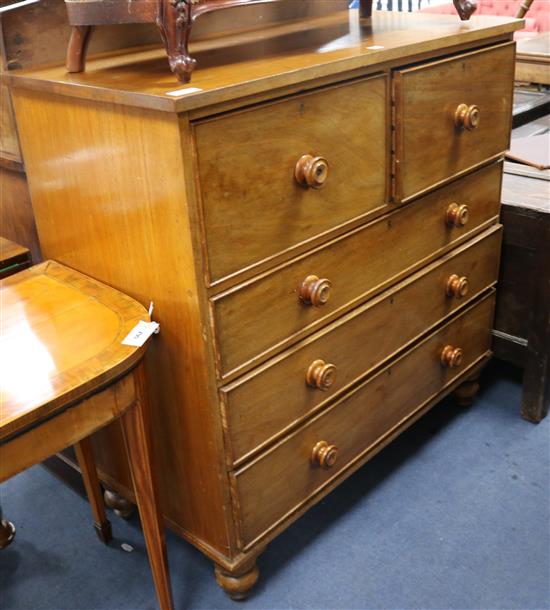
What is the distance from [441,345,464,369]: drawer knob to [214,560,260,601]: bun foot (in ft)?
2.25

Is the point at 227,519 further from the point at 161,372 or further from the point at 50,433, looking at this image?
the point at 50,433

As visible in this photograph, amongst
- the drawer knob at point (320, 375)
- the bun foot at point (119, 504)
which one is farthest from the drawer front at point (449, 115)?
the bun foot at point (119, 504)

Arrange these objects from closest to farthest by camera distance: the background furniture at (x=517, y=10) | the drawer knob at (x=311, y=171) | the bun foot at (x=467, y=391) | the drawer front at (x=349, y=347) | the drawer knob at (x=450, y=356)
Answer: the drawer knob at (x=311, y=171), the drawer front at (x=349, y=347), the drawer knob at (x=450, y=356), the bun foot at (x=467, y=391), the background furniture at (x=517, y=10)

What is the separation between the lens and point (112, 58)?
4.55 ft

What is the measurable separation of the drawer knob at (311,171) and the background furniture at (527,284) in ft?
2.62


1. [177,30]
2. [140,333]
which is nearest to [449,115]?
[177,30]

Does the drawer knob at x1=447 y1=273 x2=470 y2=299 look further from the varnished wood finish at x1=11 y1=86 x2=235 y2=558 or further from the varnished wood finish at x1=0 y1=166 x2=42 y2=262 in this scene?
the varnished wood finish at x1=0 y1=166 x2=42 y2=262

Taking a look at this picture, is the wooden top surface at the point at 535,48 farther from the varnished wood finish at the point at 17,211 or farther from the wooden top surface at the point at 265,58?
the varnished wood finish at the point at 17,211

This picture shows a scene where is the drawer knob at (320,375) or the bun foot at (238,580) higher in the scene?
the drawer knob at (320,375)

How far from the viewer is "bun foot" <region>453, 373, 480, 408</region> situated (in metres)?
2.03

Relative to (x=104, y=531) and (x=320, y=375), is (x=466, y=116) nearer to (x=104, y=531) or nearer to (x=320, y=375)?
(x=320, y=375)

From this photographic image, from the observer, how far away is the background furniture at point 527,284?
1825 mm

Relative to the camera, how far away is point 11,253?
4.83 feet

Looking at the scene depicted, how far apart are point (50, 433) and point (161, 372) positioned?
1.03 feet
